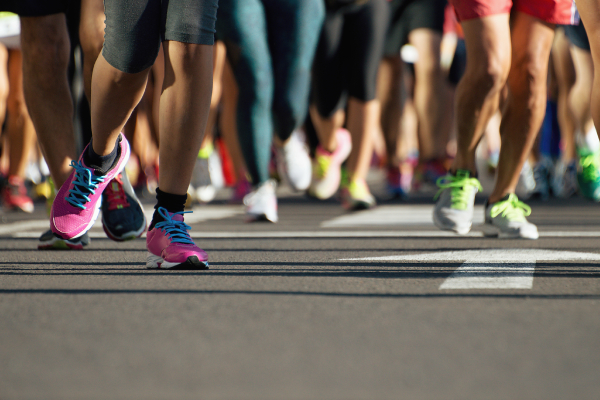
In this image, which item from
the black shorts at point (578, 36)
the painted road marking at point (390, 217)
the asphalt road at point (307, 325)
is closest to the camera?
the asphalt road at point (307, 325)

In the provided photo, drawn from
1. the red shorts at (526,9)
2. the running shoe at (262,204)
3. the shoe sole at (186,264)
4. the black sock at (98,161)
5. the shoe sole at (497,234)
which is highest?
the red shorts at (526,9)

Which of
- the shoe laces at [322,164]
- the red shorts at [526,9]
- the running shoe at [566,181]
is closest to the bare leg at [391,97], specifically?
the running shoe at [566,181]

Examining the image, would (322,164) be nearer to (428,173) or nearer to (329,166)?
(329,166)

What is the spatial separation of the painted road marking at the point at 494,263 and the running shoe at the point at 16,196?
358cm

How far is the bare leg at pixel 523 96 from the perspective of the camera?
3.84 meters

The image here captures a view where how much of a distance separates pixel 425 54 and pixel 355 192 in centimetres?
189

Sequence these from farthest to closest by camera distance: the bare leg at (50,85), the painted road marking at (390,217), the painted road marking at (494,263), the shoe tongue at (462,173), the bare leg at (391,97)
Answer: the bare leg at (391,97), the painted road marking at (390,217), the shoe tongue at (462,173), the bare leg at (50,85), the painted road marking at (494,263)

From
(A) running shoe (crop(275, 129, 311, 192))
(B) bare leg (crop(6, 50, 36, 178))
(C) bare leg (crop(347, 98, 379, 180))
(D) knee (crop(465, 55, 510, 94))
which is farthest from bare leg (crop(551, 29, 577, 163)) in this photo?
(B) bare leg (crop(6, 50, 36, 178))

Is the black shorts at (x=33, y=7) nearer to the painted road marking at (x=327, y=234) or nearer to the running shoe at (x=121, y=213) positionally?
the running shoe at (x=121, y=213)

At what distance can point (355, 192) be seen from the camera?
5934 millimetres

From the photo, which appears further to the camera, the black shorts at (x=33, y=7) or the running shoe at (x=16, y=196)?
the running shoe at (x=16, y=196)

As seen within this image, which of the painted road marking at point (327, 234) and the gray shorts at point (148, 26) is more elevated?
the gray shorts at point (148, 26)

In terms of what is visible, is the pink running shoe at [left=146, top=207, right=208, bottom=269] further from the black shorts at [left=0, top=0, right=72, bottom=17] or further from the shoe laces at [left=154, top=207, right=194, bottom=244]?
the black shorts at [left=0, top=0, right=72, bottom=17]

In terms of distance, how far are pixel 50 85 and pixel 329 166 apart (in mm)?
2935
